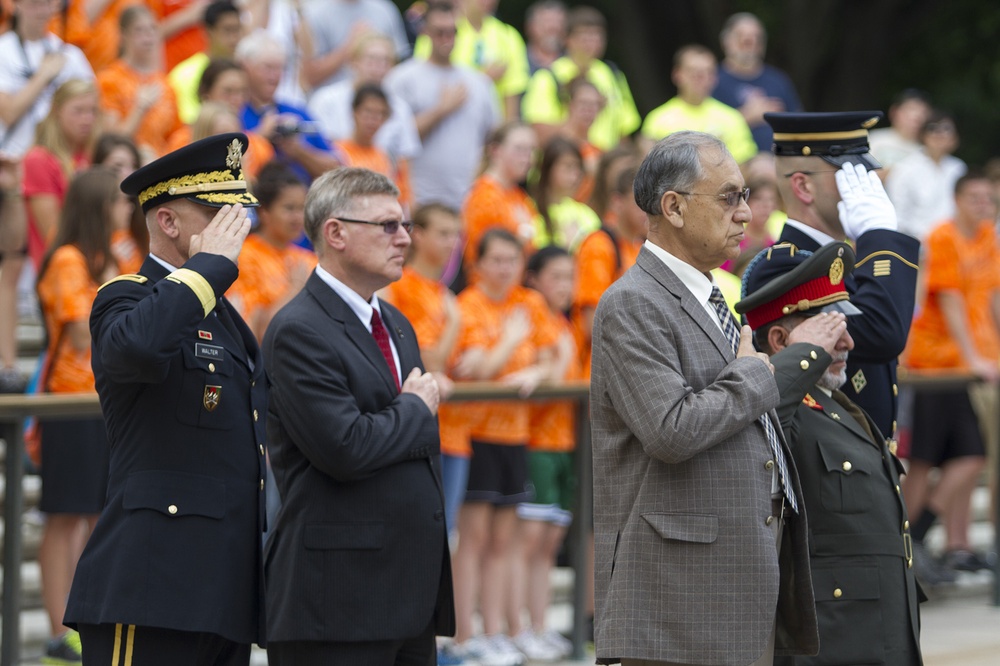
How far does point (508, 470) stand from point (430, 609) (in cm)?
264

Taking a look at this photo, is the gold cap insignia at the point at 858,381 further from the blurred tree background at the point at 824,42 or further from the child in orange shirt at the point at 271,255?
the blurred tree background at the point at 824,42

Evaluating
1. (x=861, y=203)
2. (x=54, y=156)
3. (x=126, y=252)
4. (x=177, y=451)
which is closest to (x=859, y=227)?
(x=861, y=203)

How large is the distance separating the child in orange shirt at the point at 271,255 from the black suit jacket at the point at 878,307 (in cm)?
276

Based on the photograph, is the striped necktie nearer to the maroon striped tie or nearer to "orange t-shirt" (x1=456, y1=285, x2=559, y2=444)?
the maroon striped tie

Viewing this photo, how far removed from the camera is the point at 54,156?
7.95m

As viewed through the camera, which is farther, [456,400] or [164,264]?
[456,400]

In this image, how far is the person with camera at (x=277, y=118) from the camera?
841cm

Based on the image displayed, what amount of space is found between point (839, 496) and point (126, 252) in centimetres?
382

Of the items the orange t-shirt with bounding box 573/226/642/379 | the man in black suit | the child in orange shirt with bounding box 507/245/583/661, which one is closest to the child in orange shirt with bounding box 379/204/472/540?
the child in orange shirt with bounding box 507/245/583/661

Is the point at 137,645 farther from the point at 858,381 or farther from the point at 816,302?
the point at 858,381

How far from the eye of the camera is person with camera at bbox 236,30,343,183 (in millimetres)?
8406

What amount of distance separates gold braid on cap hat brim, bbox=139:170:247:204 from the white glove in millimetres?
1909

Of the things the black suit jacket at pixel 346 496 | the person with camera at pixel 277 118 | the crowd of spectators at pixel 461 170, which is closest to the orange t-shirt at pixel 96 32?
the crowd of spectators at pixel 461 170

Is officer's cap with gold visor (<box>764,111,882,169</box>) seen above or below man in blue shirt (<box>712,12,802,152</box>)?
below
